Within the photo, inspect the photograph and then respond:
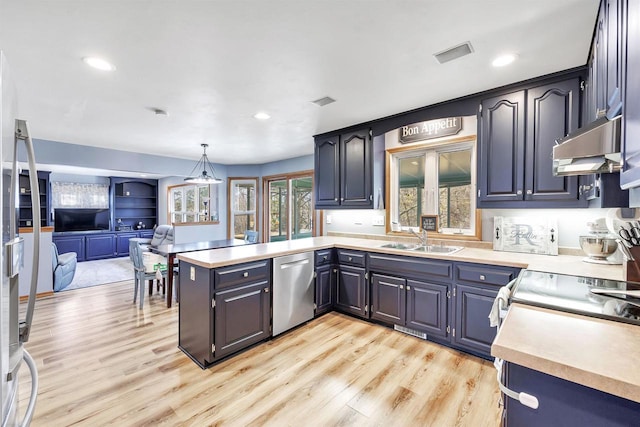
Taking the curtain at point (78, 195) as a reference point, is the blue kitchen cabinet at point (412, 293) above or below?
below

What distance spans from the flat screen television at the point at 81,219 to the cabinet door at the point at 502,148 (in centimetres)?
932

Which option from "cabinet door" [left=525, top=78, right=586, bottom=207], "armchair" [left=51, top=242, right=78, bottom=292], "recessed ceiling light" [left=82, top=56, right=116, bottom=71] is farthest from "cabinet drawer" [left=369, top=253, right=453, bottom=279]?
"armchair" [left=51, top=242, right=78, bottom=292]

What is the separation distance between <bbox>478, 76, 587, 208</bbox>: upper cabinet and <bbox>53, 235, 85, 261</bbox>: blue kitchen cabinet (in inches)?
356

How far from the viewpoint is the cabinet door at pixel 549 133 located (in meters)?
2.26

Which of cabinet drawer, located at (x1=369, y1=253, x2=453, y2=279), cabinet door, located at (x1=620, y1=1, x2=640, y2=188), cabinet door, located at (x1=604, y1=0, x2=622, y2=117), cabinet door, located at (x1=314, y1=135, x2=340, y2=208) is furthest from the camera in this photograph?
cabinet door, located at (x1=314, y1=135, x2=340, y2=208)

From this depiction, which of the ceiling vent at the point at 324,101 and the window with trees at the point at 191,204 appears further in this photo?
the window with trees at the point at 191,204

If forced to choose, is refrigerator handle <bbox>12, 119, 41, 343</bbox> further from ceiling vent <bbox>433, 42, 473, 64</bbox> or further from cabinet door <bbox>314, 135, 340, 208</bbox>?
cabinet door <bbox>314, 135, 340, 208</bbox>

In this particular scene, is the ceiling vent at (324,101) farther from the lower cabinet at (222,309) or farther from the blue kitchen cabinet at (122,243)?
Answer: the blue kitchen cabinet at (122,243)

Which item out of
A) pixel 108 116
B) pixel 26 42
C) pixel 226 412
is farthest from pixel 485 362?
pixel 108 116

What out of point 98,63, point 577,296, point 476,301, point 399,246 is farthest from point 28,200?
point 577,296

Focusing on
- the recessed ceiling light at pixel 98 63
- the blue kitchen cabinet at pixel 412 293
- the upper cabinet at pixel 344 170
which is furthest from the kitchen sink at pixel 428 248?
the recessed ceiling light at pixel 98 63

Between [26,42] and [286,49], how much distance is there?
1.65 m

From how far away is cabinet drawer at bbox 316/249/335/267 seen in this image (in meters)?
3.35

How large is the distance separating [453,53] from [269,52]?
129cm
